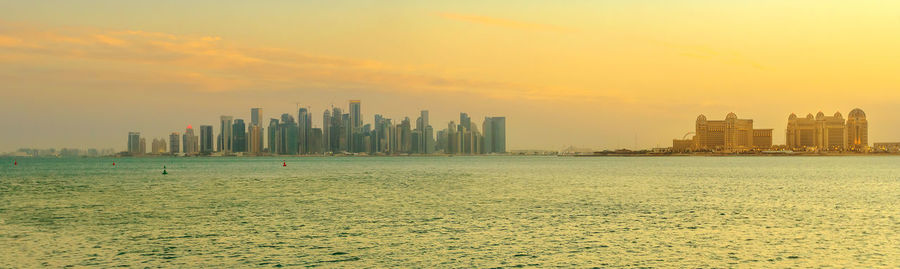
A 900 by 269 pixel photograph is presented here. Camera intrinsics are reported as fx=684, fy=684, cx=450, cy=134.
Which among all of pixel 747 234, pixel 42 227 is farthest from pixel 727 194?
pixel 42 227

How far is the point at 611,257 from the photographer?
30.4m

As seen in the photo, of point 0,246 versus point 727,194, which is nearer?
point 0,246

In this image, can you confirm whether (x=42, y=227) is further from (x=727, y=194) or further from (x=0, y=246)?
(x=727, y=194)

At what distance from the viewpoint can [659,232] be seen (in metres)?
38.9

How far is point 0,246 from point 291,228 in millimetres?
14745

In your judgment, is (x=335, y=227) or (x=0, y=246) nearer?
(x=0, y=246)

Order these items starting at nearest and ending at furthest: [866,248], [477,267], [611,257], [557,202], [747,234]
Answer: [477,267] → [611,257] → [866,248] → [747,234] → [557,202]

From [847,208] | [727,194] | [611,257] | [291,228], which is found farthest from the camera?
[727,194]

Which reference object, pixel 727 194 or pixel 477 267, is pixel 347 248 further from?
A: pixel 727 194

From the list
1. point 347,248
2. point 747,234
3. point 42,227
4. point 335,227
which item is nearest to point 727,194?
point 747,234

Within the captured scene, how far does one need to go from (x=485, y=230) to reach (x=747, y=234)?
14545mm

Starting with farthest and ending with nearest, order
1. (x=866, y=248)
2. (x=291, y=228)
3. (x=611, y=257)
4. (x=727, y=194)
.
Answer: (x=727, y=194) < (x=291, y=228) < (x=866, y=248) < (x=611, y=257)

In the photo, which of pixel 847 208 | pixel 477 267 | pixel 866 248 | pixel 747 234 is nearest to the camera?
pixel 477 267

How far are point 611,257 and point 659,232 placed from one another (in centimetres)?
975
